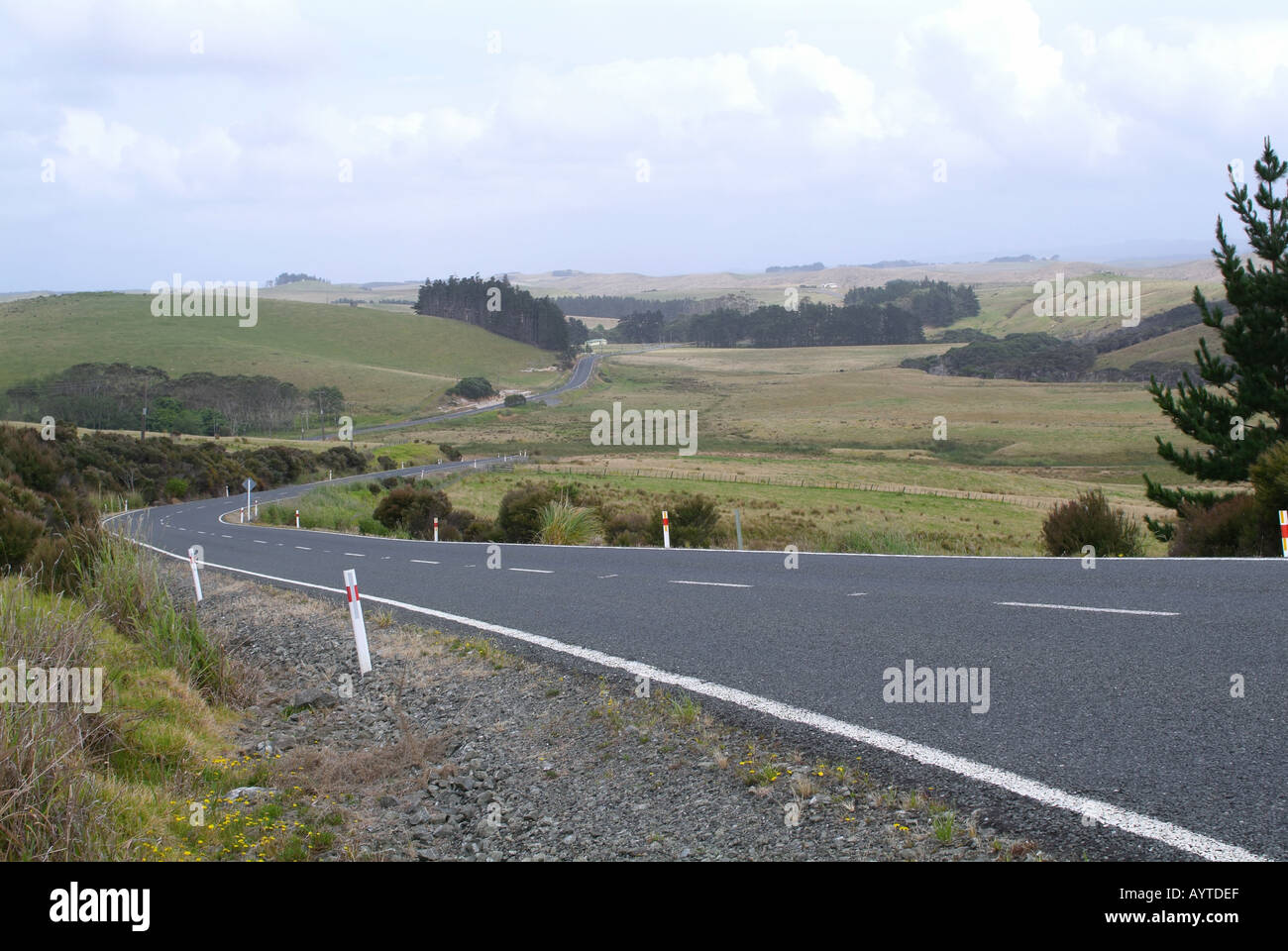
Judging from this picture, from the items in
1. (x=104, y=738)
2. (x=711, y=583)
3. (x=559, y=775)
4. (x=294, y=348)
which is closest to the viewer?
(x=559, y=775)

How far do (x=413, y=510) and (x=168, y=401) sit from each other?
73.7 meters

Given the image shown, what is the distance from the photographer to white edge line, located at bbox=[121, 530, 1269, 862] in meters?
3.97

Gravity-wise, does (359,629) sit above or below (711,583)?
above

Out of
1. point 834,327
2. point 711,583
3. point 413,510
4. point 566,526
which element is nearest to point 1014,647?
point 711,583

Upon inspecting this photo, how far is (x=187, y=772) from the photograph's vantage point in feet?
20.7

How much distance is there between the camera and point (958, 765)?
5125 mm

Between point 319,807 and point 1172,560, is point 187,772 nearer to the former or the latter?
point 319,807

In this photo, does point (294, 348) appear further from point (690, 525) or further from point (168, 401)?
point (690, 525)

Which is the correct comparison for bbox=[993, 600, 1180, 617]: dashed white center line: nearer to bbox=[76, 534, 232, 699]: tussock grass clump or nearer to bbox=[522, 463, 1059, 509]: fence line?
bbox=[76, 534, 232, 699]: tussock grass clump

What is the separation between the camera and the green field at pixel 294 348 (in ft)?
400

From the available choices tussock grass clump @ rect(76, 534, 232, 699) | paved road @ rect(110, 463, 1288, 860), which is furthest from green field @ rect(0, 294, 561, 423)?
tussock grass clump @ rect(76, 534, 232, 699)

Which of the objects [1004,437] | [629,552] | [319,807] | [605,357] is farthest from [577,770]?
[605,357]

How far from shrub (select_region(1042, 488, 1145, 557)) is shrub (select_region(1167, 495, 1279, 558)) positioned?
32.9 inches
